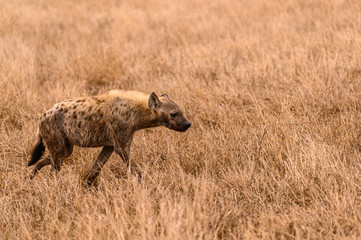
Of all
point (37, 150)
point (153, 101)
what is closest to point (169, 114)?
point (153, 101)

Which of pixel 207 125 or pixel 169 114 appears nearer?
pixel 169 114

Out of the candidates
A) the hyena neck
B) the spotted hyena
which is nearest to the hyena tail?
the spotted hyena

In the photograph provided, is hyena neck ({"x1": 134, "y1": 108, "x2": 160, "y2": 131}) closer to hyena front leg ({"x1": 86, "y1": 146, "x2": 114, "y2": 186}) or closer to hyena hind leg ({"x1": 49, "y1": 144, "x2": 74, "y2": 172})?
hyena front leg ({"x1": 86, "y1": 146, "x2": 114, "y2": 186})

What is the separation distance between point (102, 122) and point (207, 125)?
165cm

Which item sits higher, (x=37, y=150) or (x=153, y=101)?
(x=153, y=101)

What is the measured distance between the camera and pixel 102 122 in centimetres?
419

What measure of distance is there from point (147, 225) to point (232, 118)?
2612mm

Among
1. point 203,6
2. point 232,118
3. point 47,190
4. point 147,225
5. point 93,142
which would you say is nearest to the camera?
point 147,225

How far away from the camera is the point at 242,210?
11.6ft

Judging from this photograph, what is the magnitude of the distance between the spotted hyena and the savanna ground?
295 millimetres

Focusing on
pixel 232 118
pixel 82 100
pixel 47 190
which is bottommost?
pixel 232 118

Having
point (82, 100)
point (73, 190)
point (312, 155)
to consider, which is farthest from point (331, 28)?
point (73, 190)

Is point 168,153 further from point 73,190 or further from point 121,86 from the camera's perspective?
point 121,86

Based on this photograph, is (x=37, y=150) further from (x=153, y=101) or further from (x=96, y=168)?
(x=153, y=101)
